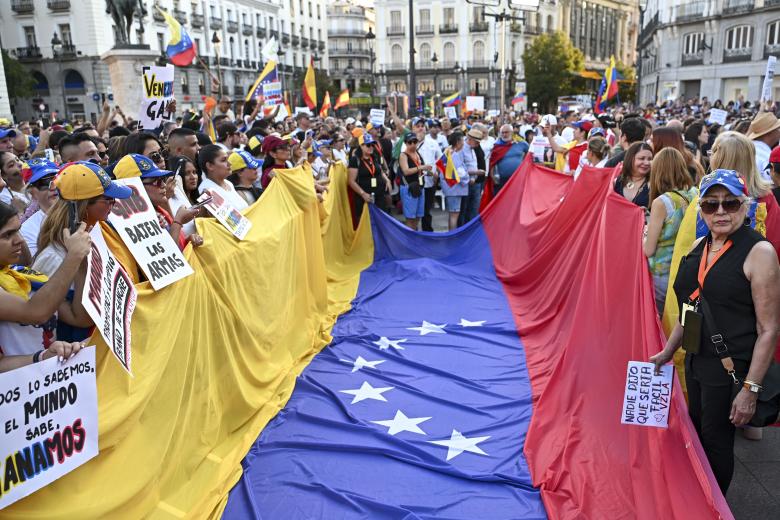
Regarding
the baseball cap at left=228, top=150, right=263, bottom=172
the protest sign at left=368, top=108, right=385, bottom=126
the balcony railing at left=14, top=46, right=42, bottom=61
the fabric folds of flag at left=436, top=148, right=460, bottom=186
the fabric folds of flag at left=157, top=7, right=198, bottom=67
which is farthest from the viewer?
the balcony railing at left=14, top=46, right=42, bottom=61

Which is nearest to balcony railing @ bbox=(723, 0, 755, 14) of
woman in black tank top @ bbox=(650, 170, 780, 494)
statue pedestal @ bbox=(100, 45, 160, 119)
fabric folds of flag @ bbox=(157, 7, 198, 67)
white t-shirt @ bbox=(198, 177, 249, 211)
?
statue pedestal @ bbox=(100, 45, 160, 119)

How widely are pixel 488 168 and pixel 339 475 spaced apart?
26.0 feet

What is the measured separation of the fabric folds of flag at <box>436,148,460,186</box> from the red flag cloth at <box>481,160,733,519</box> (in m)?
3.95

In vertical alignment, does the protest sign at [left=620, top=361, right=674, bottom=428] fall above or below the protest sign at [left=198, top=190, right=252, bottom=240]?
below

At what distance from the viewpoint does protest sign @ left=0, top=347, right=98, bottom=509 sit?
2217 mm

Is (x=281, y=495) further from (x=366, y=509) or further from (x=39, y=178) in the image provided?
(x=39, y=178)

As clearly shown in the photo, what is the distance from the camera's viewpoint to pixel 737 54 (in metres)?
43.7

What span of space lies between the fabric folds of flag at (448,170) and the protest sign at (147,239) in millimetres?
6622

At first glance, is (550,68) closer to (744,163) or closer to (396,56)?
(396,56)

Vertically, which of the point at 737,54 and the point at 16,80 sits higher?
the point at 737,54

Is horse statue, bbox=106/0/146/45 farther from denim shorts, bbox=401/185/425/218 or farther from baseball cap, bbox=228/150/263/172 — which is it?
baseball cap, bbox=228/150/263/172

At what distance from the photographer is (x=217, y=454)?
3895mm

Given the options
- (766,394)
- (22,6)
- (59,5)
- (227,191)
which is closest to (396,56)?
(59,5)

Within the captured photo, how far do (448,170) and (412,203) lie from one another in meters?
0.79
